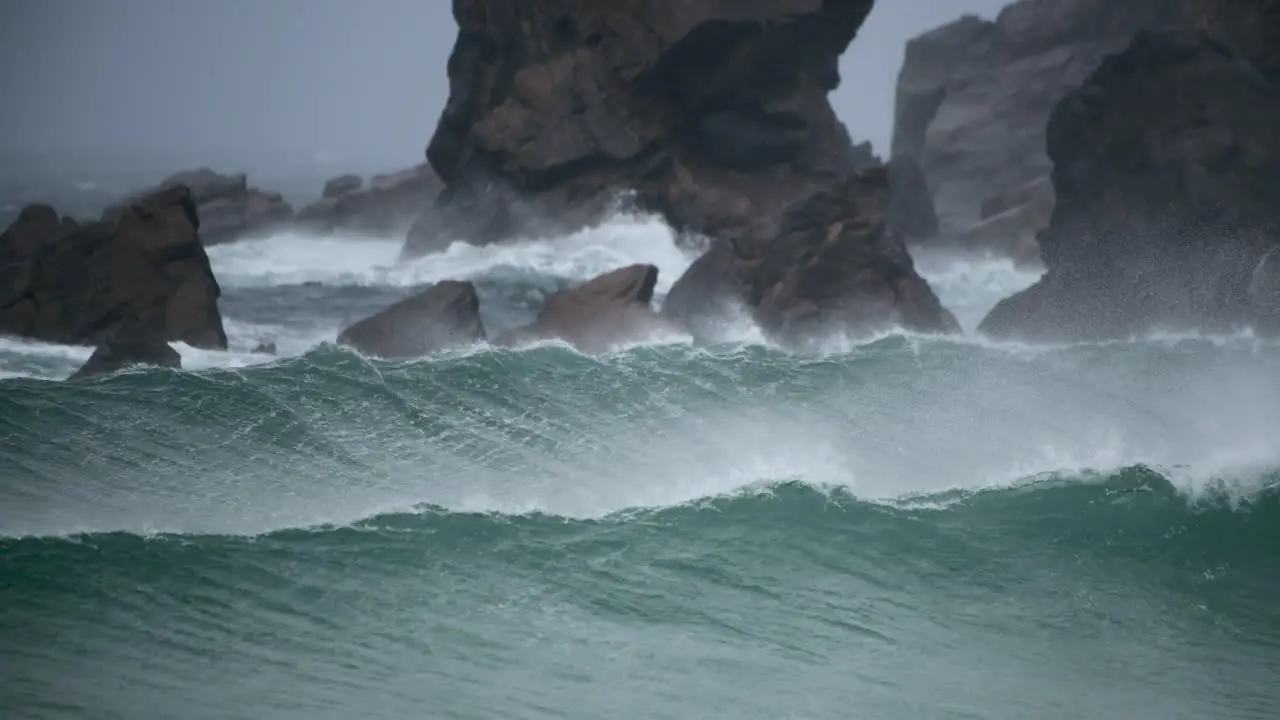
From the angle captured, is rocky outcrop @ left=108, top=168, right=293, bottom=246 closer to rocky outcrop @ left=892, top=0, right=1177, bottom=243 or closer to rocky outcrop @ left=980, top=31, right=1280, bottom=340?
rocky outcrop @ left=892, top=0, right=1177, bottom=243

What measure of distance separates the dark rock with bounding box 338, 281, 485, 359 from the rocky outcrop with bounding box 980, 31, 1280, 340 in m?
11.3

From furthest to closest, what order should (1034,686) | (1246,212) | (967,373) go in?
(1246,212)
(967,373)
(1034,686)

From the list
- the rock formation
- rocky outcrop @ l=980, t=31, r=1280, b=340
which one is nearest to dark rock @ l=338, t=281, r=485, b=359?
rocky outcrop @ l=980, t=31, r=1280, b=340

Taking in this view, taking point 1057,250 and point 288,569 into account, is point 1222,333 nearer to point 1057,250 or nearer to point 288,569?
point 1057,250

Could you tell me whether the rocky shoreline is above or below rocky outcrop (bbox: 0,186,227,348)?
A: above

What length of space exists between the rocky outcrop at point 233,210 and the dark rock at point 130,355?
22.3m

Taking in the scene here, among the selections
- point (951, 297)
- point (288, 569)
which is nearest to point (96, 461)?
point (288, 569)

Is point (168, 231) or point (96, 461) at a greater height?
point (168, 231)

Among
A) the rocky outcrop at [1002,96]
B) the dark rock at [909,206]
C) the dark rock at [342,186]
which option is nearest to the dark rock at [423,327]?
the dark rock at [909,206]

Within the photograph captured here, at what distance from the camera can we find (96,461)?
49.7ft

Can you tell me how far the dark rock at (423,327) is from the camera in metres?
22.1

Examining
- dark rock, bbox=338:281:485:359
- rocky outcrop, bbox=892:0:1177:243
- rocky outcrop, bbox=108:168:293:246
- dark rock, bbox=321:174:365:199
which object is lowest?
dark rock, bbox=338:281:485:359

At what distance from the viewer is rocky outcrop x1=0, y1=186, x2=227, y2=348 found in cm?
2256

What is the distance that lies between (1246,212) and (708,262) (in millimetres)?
11224
